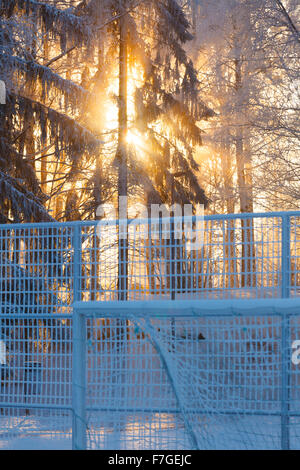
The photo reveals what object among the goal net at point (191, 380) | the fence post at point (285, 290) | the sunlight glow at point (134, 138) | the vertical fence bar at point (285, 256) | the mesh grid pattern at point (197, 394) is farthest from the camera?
the sunlight glow at point (134, 138)

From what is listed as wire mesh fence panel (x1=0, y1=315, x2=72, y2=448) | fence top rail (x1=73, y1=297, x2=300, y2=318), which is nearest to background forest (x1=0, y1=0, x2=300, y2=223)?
wire mesh fence panel (x1=0, y1=315, x2=72, y2=448)

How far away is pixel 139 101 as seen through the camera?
1647 centimetres

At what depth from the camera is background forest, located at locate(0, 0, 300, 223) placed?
10.5m

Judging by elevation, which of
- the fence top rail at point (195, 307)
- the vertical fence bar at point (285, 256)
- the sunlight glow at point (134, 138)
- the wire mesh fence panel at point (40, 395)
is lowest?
the wire mesh fence panel at point (40, 395)

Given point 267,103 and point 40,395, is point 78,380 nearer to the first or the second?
point 40,395

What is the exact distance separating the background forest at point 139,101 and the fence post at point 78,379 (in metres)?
6.39

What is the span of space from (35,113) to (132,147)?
644 cm

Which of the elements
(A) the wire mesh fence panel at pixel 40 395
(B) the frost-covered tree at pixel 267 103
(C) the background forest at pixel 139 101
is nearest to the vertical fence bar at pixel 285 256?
(A) the wire mesh fence panel at pixel 40 395

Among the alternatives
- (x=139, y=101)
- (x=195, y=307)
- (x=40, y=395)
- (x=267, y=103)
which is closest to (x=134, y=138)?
(x=139, y=101)

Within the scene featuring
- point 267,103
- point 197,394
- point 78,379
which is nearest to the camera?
point 78,379

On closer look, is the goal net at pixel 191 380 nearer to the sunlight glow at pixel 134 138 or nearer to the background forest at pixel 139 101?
the background forest at pixel 139 101

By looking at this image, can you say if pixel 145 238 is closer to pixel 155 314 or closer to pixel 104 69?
pixel 155 314

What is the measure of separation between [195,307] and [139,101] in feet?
44.8

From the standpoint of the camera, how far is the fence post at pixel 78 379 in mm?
3857
